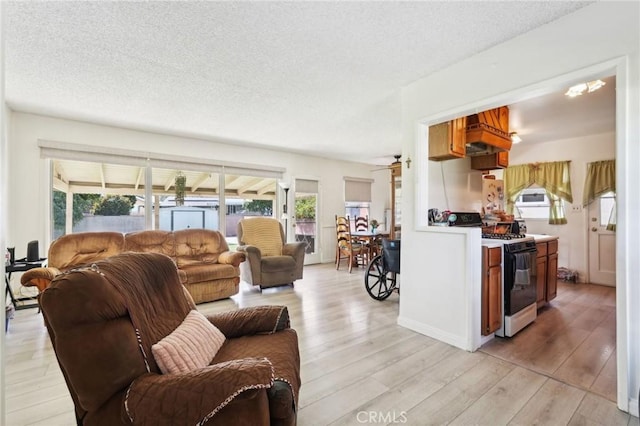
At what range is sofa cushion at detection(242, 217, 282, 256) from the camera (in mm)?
4707

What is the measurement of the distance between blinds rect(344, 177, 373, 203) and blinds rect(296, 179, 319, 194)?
0.88 meters

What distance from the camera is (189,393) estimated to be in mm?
987

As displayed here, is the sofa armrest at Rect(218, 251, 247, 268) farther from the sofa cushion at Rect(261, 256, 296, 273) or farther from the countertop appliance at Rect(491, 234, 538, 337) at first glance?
the countertop appliance at Rect(491, 234, 538, 337)

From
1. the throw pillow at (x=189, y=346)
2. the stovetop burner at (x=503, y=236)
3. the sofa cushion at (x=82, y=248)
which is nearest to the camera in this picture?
the throw pillow at (x=189, y=346)

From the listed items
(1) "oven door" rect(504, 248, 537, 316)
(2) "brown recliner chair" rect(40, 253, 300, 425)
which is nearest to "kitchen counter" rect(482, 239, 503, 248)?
(1) "oven door" rect(504, 248, 537, 316)

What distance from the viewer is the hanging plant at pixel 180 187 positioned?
16.0 ft

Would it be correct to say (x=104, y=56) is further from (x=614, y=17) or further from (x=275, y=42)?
(x=614, y=17)

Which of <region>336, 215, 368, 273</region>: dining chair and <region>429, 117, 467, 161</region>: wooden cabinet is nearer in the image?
<region>429, 117, 467, 161</region>: wooden cabinet

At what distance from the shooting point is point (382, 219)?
768 centimetres

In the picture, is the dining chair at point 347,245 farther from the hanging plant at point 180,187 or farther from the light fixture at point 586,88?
the light fixture at point 586,88

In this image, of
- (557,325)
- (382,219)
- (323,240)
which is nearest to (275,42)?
(557,325)

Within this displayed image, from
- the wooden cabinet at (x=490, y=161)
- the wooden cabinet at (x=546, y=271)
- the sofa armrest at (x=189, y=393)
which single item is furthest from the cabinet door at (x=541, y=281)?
the sofa armrest at (x=189, y=393)

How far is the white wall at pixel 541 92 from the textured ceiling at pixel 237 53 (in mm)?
130

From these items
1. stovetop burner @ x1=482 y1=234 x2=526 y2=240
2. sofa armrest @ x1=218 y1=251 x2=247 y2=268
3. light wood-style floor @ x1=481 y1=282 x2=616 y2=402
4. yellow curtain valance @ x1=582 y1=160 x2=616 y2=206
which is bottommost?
light wood-style floor @ x1=481 y1=282 x2=616 y2=402
